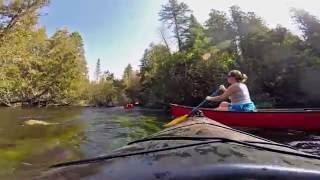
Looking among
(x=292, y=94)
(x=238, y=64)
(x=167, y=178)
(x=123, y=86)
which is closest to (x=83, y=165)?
(x=167, y=178)

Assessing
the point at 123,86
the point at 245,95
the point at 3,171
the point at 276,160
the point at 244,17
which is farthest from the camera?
the point at 123,86

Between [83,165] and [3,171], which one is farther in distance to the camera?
[3,171]

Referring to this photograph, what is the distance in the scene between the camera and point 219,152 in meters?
1.80

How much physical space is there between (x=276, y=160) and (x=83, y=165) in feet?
3.19

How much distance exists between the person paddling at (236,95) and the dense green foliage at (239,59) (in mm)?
23118

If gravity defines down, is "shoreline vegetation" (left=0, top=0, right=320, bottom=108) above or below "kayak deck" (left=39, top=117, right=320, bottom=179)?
above

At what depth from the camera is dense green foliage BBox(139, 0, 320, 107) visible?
3472 cm

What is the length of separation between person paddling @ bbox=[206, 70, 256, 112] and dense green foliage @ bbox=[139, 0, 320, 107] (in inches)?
910

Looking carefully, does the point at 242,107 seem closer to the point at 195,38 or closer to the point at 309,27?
the point at 309,27

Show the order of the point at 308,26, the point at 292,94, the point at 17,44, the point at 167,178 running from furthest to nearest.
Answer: the point at 308,26 → the point at 292,94 → the point at 17,44 → the point at 167,178

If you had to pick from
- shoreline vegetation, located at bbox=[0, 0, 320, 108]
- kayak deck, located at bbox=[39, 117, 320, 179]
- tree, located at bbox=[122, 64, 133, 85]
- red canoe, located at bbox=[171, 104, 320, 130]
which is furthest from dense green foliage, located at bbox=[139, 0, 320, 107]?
kayak deck, located at bbox=[39, 117, 320, 179]

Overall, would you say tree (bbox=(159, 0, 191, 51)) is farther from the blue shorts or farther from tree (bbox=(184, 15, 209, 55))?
the blue shorts

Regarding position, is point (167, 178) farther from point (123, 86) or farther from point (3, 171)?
point (123, 86)

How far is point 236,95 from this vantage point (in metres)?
10.5
